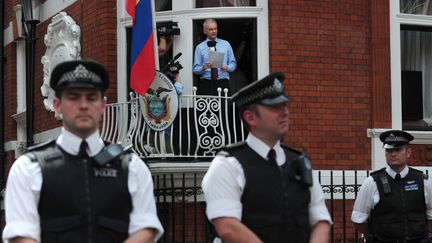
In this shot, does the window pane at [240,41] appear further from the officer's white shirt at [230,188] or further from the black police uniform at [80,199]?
the black police uniform at [80,199]

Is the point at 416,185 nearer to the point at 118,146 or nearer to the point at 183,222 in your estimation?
the point at 183,222

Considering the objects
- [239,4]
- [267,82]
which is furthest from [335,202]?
[267,82]

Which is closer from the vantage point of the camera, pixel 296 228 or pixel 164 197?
pixel 296 228

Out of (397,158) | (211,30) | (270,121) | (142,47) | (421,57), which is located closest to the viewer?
(270,121)

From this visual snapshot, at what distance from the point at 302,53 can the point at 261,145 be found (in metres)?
6.50

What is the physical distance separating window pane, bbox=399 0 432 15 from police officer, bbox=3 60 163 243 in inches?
324

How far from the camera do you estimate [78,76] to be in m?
4.85

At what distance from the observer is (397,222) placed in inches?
338

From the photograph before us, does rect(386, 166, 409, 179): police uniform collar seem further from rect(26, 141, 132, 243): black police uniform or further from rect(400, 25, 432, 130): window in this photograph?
rect(26, 141, 132, 243): black police uniform

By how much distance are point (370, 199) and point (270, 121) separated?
3823 millimetres

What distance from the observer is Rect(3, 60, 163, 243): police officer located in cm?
466

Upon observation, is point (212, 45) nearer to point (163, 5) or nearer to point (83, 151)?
point (163, 5)

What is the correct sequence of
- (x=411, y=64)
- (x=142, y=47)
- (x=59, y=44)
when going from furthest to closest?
(x=59, y=44) < (x=411, y=64) < (x=142, y=47)

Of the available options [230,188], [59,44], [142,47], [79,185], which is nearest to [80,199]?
[79,185]
